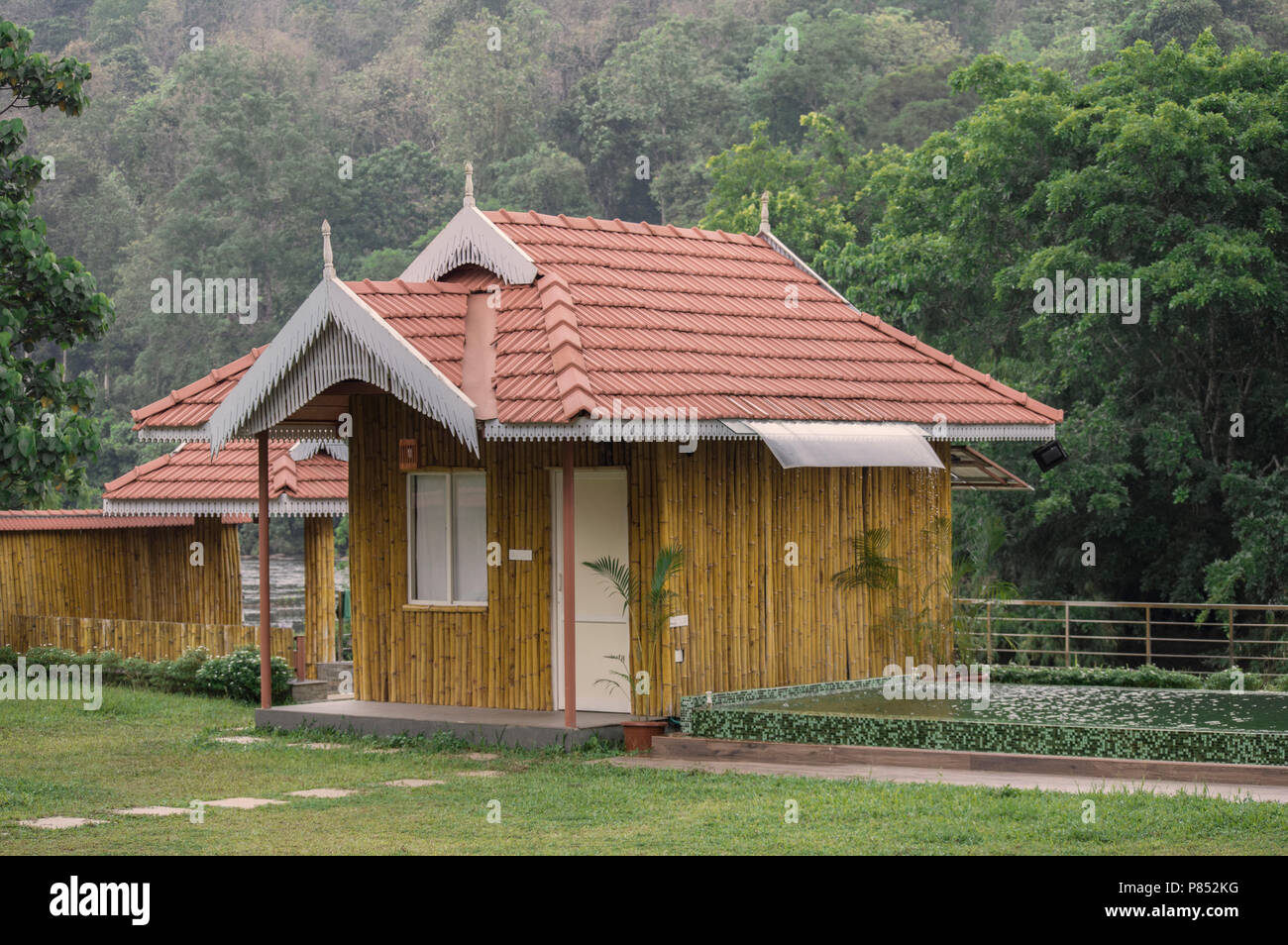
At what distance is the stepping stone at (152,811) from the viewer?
12.5 metres

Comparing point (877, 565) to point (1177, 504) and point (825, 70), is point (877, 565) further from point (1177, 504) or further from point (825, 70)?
point (825, 70)

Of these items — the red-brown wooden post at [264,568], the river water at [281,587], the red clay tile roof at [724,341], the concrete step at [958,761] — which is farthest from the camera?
the river water at [281,587]

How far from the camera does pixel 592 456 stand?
16.1 metres

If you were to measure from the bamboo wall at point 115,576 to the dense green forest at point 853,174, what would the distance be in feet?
36.5

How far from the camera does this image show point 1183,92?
28109 millimetres

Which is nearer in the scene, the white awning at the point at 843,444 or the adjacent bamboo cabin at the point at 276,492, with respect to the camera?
the white awning at the point at 843,444

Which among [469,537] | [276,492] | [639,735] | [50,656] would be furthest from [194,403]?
[50,656]

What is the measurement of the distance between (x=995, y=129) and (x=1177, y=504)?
22.6 ft

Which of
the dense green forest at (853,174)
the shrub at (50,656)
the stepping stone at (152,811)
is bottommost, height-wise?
the stepping stone at (152,811)

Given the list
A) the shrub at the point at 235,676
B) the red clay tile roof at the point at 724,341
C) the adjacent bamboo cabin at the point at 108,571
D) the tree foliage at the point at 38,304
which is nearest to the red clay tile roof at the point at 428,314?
the red clay tile roof at the point at 724,341

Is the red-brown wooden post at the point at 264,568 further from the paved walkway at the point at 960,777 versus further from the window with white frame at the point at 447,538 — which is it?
the paved walkway at the point at 960,777

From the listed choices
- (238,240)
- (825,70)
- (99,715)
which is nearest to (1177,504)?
(99,715)

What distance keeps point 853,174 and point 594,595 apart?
32764 mm

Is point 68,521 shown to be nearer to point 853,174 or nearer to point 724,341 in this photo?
point 724,341
